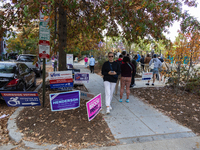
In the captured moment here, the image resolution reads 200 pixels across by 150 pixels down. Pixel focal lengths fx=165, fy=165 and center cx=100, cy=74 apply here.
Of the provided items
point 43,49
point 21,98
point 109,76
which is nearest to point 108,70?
point 109,76

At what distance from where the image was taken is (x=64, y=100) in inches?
167

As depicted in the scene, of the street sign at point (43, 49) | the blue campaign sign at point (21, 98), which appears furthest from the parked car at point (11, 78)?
the street sign at point (43, 49)

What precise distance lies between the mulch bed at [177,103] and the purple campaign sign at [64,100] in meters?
3.12

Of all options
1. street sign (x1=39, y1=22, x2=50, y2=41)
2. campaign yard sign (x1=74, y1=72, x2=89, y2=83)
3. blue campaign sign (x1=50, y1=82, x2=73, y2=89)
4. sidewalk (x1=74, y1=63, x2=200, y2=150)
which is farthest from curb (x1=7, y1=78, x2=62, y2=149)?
campaign yard sign (x1=74, y1=72, x2=89, y2=83)

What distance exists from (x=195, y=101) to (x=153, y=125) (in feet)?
10.8

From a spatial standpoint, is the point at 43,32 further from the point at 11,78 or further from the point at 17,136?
the point at 17,136

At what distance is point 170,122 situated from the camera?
479cm

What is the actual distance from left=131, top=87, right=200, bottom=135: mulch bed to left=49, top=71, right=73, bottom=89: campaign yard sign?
127 inches

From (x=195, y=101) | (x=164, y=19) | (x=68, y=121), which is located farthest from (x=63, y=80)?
(x=195, y=101)

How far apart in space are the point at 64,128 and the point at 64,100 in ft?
2.28

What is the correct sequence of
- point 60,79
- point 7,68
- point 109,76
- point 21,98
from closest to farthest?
1. point 21,98
2. point 109,76
3. point 60,79
4. point 7,68

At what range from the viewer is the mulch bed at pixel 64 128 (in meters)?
3.68

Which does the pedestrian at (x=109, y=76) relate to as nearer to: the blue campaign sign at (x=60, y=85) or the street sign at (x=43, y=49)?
the street sign at (x=43, y=49)

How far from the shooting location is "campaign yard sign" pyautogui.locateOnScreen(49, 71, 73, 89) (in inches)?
247
